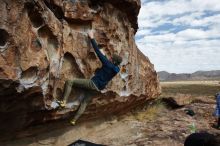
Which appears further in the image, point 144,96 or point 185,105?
point 185,105

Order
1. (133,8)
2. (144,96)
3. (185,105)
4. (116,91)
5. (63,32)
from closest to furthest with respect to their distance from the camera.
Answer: (63,32) → (116,91) → (133,8) → (144,96) → (185,105)

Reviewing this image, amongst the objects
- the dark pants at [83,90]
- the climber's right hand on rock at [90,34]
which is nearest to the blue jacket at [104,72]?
the dark pants at [83,90]

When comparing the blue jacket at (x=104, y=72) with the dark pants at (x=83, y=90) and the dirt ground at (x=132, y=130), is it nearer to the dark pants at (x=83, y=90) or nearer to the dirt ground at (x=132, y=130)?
the dark pants at (x=83, y=90)

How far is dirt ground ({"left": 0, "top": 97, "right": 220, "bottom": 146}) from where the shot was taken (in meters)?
10.1

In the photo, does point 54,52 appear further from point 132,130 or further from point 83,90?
Answer: point 132,130

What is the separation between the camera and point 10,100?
796cm

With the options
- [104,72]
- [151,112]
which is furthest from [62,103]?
[151,112]

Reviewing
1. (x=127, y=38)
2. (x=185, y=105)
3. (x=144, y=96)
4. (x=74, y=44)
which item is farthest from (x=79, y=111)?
(x=185, y=105)

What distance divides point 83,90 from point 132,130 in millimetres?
3446

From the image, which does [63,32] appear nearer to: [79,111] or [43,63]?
[43,63]

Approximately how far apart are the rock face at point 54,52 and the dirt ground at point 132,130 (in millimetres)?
451

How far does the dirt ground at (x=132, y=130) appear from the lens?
10068 mm

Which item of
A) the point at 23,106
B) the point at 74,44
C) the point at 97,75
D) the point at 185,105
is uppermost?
the point at 74,44

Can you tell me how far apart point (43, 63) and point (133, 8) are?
5.23 m
